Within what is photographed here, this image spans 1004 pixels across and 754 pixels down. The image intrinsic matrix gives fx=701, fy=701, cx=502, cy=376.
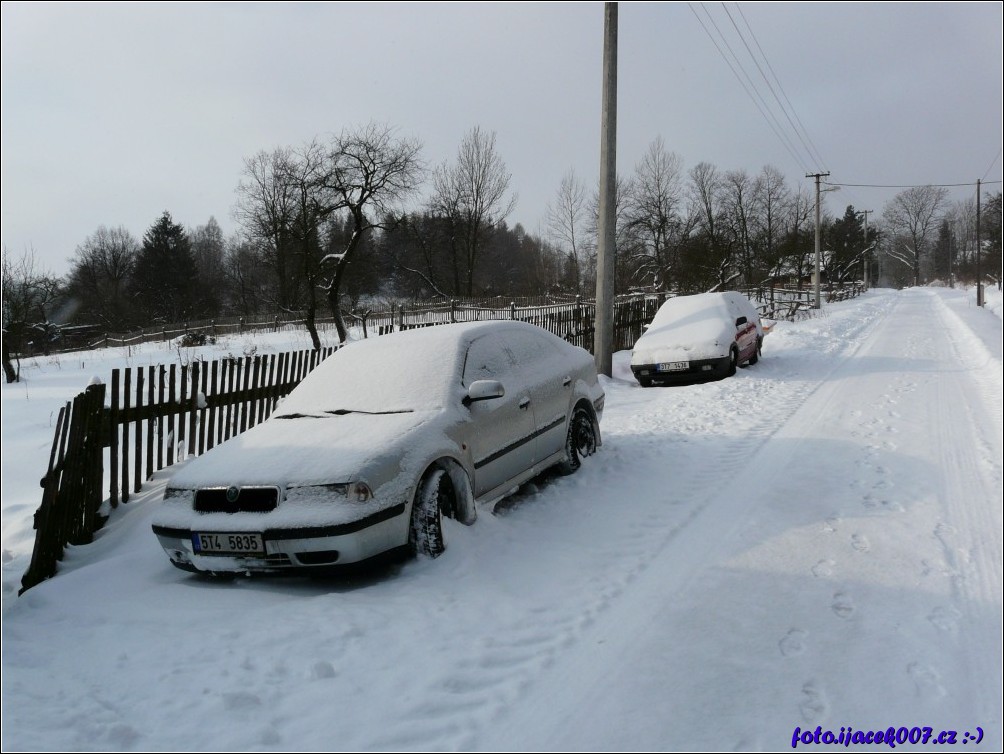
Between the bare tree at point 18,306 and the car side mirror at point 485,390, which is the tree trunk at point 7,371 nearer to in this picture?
the bare tree at point 18,306

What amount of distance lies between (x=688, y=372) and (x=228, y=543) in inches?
388

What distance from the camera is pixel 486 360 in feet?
19.9

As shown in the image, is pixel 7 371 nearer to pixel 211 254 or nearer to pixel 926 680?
pixel 926 680

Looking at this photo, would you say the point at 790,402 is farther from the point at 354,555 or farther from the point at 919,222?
the point at 919,222

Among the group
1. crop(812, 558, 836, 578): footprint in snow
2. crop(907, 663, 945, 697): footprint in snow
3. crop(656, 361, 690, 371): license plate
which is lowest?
crop(907, 663, 945, 697): footprint in snow

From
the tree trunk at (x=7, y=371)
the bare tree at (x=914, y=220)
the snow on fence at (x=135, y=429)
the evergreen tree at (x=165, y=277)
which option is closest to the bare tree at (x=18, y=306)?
the tree trunk at (x=7, y=371)

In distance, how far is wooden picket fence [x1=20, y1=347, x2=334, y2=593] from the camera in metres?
5.33

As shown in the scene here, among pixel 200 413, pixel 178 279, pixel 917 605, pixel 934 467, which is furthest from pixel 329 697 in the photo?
pixel 178 279

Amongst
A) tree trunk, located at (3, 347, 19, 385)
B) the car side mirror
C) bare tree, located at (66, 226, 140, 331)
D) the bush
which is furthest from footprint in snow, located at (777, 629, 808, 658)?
bare tree, located at (66, 226, 140, 331)

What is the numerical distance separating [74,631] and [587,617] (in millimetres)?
2888

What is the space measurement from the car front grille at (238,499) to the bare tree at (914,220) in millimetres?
112046

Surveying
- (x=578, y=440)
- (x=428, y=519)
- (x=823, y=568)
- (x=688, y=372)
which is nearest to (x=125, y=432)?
(x=428, y=519)

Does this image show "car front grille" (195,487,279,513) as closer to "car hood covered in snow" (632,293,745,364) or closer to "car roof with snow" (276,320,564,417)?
"car roof with snow" (276,320,564,417)

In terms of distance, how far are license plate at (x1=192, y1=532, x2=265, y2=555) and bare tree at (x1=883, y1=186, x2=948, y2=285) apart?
368 ft
